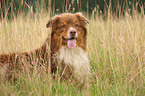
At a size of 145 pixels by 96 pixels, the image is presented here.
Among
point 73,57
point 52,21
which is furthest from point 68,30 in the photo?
point 73,57

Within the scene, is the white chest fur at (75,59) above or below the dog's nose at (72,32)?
below

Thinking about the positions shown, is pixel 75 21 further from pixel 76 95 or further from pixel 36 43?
pixel 76 95

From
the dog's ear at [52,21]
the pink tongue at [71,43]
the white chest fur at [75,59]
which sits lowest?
the white chest fur at [75,59]

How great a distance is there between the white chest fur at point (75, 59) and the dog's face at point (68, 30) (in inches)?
5.1

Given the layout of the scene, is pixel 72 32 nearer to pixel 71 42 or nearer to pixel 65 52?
pixel 71 42

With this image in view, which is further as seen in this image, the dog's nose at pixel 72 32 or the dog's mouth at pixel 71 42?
the dog's mouth at pixel 71 42

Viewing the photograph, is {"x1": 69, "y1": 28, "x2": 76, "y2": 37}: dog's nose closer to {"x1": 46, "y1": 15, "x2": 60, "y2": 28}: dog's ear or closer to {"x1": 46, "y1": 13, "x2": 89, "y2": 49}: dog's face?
{"x1": 46, "y1": 13, "x2": 89, "y2": 49}: dog's face

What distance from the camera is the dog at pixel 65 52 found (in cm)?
347

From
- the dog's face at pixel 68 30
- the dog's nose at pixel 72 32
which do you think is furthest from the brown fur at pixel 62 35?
the dog's nose at pixel 72 32

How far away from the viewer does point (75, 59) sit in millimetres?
3725

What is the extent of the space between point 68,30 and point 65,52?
47 centimetres

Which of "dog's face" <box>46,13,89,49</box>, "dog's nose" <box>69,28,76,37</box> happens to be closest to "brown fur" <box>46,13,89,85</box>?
"dog's face" <box>46,13,89,49</box>

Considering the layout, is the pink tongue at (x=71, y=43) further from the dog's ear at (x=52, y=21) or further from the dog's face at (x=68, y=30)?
the dog's ear at (x=52, y=21)

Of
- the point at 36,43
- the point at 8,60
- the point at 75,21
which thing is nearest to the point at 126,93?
the point at 75,21
